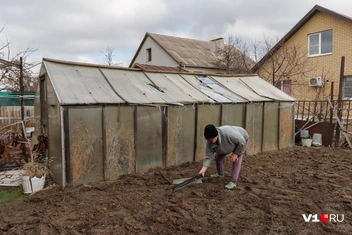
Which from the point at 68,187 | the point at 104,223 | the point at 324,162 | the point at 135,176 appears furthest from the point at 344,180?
the point at 68,187

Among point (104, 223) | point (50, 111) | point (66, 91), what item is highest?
point (66, 91)

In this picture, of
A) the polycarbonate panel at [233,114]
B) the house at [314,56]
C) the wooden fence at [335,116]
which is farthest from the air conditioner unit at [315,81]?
the polycarbonate panel at [233,114]

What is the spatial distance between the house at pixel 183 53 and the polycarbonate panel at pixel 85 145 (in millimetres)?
14095

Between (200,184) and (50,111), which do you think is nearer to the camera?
(200,184)

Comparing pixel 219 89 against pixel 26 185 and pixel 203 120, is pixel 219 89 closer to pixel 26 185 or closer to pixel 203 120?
pixel 203 120

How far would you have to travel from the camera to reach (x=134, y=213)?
4.01 metres

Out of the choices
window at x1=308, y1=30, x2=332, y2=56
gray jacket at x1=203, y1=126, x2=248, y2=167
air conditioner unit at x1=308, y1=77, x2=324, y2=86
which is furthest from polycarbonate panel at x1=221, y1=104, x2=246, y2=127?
window at x1=308, y1=30, x2=332, y2=56

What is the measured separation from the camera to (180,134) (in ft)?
22.0

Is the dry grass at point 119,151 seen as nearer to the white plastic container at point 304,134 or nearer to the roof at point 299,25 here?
the white plastic container at point 304,134

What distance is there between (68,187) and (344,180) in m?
5.61

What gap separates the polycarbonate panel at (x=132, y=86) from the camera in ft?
20.3

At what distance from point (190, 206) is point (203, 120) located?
3.25 metres

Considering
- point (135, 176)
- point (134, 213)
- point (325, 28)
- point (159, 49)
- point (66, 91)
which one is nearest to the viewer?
point (134, 213)

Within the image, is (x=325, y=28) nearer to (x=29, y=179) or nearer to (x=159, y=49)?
(x=159, y=49)
